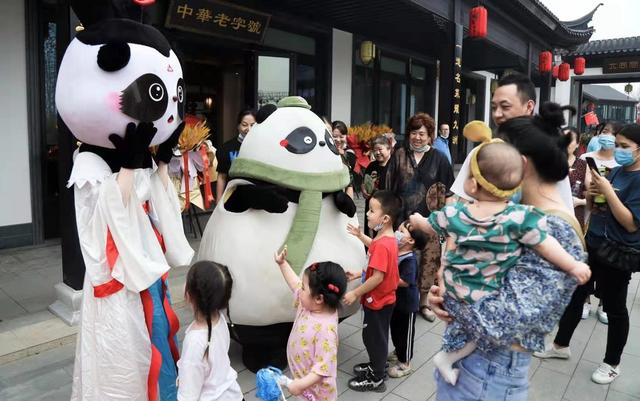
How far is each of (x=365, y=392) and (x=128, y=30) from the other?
2567 mm

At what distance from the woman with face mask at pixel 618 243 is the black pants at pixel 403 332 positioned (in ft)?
4.43

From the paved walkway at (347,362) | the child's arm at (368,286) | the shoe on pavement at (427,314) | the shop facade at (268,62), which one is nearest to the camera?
the child's arm at (368,286)

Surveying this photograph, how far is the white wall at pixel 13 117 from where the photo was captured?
5.53 m

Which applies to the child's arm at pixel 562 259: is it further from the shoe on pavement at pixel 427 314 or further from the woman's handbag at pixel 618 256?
the shoe on pavement at pixel 427 314

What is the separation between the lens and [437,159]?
13.7 ft

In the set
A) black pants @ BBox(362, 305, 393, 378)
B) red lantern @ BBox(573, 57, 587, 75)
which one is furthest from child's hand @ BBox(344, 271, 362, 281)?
red lantern @ BBox(573, 57, 587, 75)

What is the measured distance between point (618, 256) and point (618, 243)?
3.6 inches

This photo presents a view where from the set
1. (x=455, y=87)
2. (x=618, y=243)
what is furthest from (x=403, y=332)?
(x=455, y=87)

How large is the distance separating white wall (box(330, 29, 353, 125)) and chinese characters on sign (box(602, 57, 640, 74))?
44.1 feet

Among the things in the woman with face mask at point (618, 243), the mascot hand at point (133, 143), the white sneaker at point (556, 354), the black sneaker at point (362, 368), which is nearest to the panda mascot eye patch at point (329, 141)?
the mascot hand at point (133, 143)

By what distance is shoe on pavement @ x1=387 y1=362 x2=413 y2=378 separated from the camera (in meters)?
3.33

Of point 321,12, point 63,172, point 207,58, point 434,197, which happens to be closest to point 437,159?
point 434,197

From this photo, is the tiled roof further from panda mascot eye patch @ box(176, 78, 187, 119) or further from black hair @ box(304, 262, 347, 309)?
black hair @ box(304, 262, 347, 309)

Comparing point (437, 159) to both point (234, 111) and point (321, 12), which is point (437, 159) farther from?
point (234, 111)
